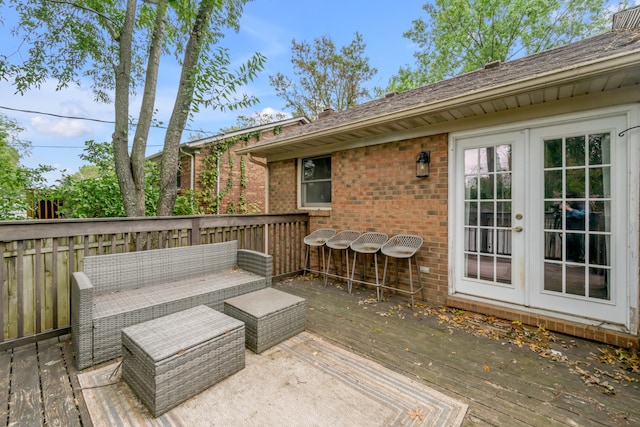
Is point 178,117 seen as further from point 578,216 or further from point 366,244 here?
point 578,216

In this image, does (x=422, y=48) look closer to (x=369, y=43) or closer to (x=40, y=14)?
(x=369, y=43)

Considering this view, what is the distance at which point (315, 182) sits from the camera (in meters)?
5.35

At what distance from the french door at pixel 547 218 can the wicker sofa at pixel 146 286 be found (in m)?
2.65

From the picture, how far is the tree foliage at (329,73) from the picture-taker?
14.7 metres

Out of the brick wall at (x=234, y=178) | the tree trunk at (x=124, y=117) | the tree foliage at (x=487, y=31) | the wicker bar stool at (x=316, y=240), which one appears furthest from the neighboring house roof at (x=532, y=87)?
the tree foliage at (x=487, y=31)

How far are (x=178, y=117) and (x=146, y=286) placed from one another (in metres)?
3.08

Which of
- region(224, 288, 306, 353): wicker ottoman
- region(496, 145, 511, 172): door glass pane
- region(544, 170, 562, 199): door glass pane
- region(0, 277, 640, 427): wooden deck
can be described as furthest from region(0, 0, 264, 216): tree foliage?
region(544, 170, 562, 199): door glass pane

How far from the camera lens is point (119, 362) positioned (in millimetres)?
2246

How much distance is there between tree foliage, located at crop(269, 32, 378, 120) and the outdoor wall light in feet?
40.2

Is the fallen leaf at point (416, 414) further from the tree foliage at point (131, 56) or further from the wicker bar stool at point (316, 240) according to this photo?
the tree foliage at point (131, 56)

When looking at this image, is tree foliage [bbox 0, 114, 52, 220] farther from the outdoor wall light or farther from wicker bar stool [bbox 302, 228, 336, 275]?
the outdoor wall light

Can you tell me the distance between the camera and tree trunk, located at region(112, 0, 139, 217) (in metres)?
4.43

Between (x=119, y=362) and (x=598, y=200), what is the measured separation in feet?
15.1

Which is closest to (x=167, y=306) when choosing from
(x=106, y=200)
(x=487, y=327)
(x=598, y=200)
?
(x=487, y=327)
